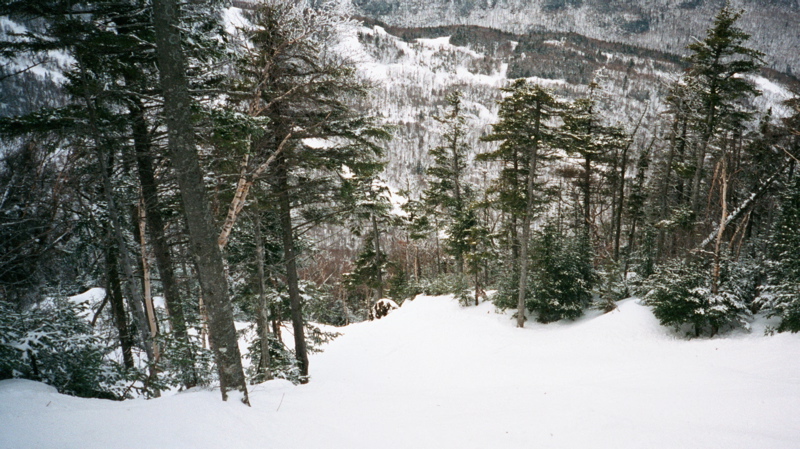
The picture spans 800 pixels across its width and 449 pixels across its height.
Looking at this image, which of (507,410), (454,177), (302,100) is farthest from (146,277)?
(454,177)

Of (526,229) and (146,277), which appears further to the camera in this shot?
(526,229)

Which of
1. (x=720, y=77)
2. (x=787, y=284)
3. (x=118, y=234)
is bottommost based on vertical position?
(x=787, y=284)

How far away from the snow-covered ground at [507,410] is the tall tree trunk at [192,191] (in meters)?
0.60

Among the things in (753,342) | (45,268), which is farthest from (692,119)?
(45,268)

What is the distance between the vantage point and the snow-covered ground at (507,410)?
3.53m

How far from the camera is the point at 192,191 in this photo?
4.28 m

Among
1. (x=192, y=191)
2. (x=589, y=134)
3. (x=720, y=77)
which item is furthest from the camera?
(x=589, y=134)

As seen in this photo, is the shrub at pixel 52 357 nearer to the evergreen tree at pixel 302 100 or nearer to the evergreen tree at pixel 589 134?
the evergreen tree at pixel 302 100

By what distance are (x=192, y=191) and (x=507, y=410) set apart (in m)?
5.83

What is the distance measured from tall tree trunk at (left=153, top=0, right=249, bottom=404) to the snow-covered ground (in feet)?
1.98

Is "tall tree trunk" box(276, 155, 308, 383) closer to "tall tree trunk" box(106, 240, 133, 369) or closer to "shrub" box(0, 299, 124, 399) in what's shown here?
"shrub" box(0, 299, 124, 399)

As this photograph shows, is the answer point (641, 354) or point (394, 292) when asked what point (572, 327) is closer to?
point (641, 354)

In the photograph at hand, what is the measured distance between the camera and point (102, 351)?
5305 mm

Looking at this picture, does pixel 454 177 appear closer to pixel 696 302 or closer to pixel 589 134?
pixel 589 134
